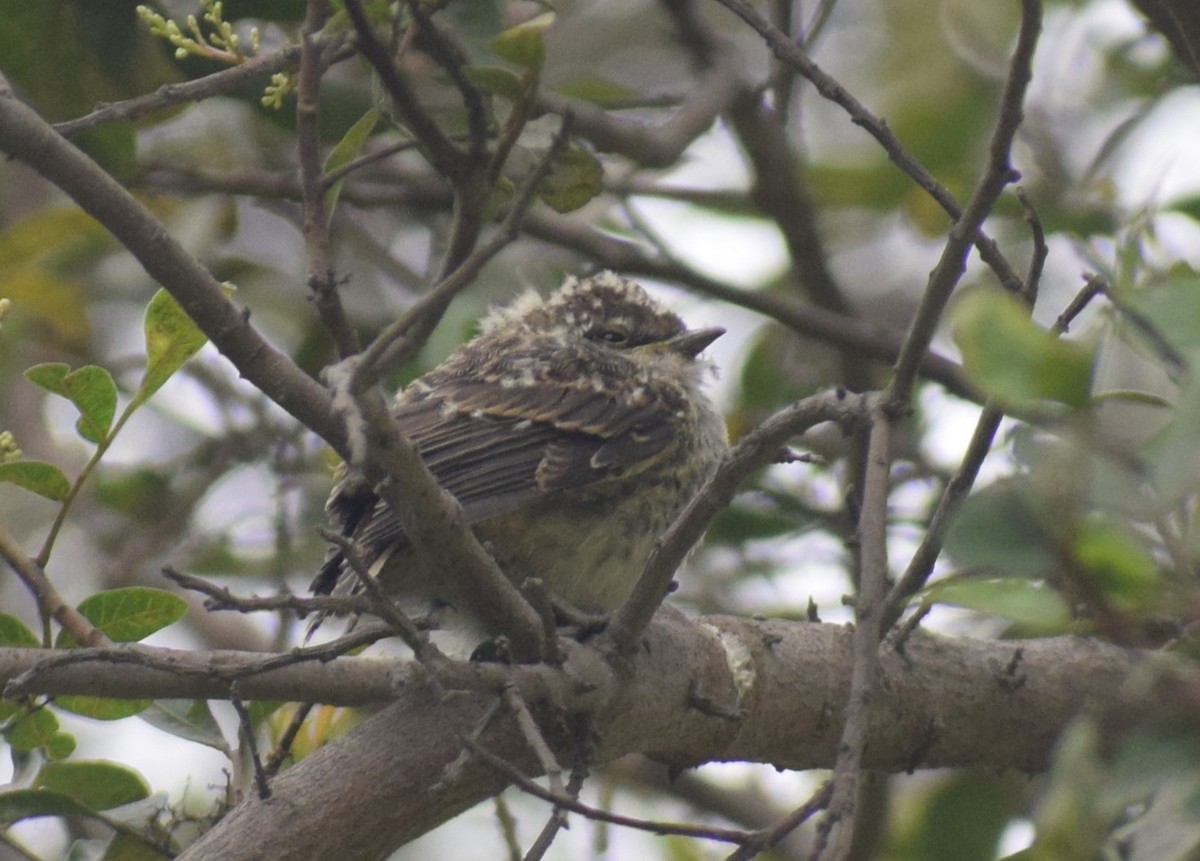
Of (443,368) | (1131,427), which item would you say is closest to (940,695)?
(1131,427)

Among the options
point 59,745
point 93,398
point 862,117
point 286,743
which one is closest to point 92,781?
point 59,745

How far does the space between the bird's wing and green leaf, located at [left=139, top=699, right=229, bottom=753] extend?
1.49 ft

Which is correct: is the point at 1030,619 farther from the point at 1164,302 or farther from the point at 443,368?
the point at 443,368

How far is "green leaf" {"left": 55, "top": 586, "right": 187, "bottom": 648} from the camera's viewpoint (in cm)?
293

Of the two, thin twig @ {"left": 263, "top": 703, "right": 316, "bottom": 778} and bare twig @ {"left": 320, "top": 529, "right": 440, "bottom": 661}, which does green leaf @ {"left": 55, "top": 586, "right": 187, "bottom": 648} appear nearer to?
thin twig @ {"left": 263, "top": 703, "right": 316, "bottom": 778}

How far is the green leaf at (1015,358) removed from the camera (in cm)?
167

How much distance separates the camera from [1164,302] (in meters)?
1.80

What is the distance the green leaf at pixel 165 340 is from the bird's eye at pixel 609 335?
212 cm

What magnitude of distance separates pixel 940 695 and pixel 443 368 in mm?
1769

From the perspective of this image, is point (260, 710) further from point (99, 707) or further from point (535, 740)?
point (535, 740)

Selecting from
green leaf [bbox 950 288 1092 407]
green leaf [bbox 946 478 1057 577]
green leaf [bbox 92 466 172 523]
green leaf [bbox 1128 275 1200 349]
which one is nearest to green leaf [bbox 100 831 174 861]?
green leaf [bbox 946 478 1057 577]

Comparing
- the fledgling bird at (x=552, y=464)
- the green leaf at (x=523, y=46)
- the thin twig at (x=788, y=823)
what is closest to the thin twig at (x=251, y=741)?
the fledgling bird at (x=552, y=464)

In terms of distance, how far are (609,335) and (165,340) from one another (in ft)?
7.20

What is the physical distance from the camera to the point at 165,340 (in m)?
2.86
